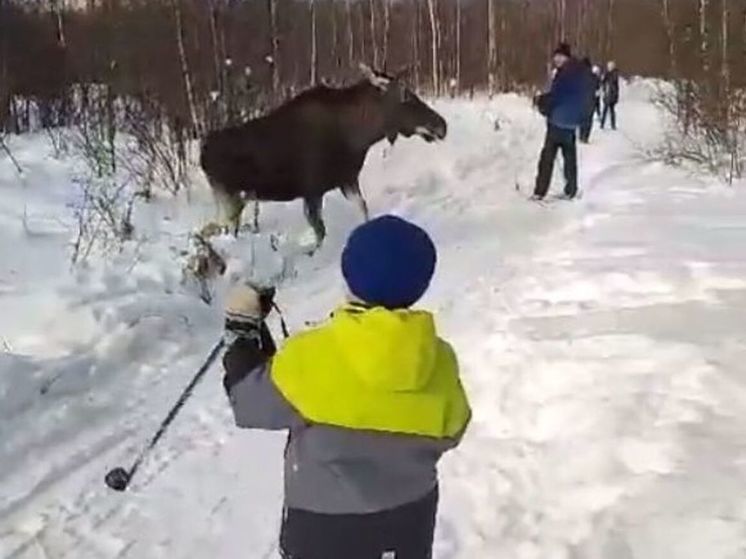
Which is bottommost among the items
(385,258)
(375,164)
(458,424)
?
(375,164)

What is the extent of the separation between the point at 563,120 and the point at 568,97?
0.84ft

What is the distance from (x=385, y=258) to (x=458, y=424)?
1.41ft

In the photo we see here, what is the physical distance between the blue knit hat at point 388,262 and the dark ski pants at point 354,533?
1.63 ft

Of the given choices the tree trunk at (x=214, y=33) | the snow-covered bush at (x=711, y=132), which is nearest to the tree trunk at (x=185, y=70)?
the tree trunk at (x=214, y=33)

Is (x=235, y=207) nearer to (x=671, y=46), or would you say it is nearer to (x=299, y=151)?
(x=299, y=151)

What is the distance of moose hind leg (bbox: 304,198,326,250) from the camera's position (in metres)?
11.9

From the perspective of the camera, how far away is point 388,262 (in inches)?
109

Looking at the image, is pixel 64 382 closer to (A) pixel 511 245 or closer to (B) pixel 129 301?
(B) pixel 129 301

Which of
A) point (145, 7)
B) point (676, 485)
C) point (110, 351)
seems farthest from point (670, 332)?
point (145, 7)

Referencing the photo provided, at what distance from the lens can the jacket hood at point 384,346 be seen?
2727 millimetres

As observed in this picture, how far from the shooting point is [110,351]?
287 inches

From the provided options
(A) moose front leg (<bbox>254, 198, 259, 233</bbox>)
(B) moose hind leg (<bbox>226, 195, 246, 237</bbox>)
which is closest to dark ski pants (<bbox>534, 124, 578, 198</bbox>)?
(A) moose front leg (<bbox>254, 198, 259, 233</bbox>)

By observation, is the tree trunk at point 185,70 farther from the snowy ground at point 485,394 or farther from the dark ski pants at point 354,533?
the dark ski pants at point 354,533

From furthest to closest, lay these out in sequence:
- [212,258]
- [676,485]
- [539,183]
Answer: [539,183] < [212,258] < [676,485]
